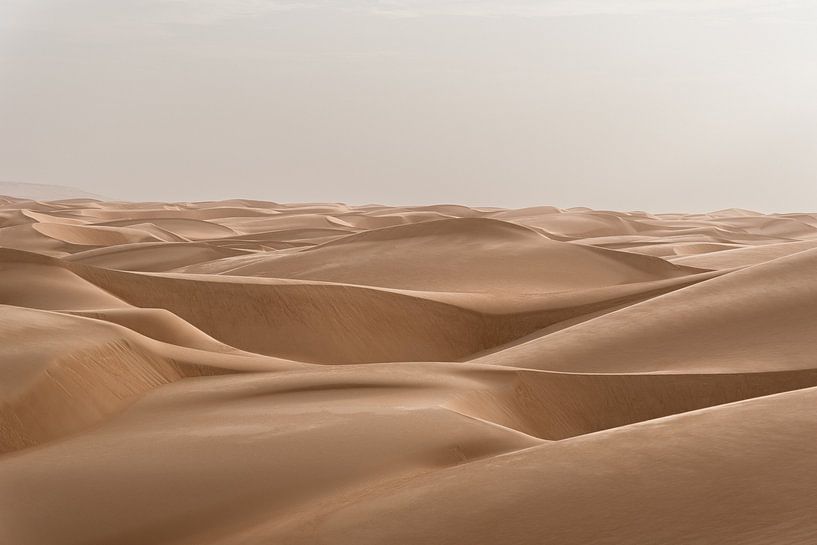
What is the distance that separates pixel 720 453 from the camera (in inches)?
75.0

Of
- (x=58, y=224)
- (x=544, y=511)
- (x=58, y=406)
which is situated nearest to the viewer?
(x=544, y=511)

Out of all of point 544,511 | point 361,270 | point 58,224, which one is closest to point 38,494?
point 544,511

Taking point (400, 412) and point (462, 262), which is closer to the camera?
point (400, 412)

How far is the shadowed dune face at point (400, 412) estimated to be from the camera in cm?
183

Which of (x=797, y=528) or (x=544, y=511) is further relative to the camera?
(x=544, y=511)

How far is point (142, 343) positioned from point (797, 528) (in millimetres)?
2251

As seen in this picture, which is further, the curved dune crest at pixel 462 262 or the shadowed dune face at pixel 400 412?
the curved dune crest at pixel 462 262

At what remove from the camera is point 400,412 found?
8.34 ft

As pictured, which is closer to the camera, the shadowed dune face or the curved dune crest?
the shadowed dune face

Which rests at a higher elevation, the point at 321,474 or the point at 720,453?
the point at 720,453

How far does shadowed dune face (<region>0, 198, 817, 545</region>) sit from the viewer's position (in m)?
1.83

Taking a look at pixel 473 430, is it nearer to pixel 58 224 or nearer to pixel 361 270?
pixel 361 270

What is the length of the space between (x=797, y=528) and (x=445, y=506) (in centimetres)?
60

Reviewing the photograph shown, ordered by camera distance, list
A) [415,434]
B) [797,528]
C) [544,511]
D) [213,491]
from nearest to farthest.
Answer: [797,528]
[544,511]
[213,491]
[415,434]
